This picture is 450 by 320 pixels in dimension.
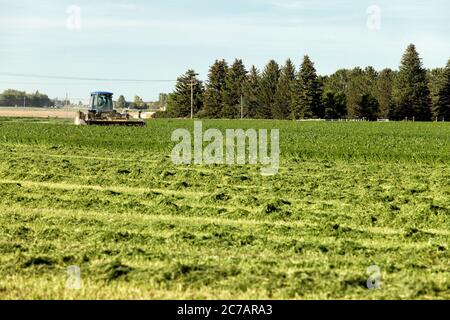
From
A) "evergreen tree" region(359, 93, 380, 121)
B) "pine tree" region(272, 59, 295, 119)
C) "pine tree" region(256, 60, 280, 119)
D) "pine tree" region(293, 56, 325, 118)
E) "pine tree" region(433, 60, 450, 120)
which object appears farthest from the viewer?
"pine tree" region(256, 60, 280, 119)

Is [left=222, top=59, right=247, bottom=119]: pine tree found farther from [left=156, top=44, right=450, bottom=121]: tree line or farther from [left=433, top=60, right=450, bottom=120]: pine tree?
[left=433, top=60, right=450, bottom=120]: pine tree

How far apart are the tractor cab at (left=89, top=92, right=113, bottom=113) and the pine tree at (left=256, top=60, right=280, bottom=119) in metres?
53.2

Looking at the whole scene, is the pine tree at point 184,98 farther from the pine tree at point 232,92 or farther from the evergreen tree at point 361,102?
the evergreen tree at point 361,102

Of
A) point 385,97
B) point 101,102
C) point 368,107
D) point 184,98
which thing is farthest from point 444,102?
point 101,102

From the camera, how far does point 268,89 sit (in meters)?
101

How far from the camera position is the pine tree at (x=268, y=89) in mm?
99625

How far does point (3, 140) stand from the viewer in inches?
1326

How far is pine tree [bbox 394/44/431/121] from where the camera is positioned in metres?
90.6

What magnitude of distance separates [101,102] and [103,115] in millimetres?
2508

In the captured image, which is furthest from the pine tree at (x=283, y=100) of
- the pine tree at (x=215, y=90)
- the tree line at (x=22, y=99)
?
the tree line at (x=22, y=99)

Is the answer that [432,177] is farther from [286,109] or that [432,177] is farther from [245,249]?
[286,109]

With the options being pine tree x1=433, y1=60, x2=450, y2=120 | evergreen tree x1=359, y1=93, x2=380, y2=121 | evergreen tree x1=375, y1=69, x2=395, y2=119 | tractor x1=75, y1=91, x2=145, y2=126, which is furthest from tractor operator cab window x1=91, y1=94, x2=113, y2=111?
pine tree x1=433, y1=60, x2=450, y2=120
